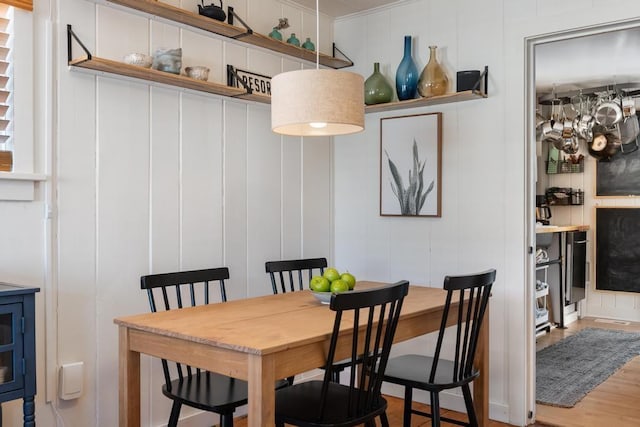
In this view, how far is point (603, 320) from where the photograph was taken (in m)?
6.28

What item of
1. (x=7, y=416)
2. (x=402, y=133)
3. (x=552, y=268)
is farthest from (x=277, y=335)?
(x=552, y=268)

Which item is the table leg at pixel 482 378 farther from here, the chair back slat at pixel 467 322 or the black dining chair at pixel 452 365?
the chair back slat at pixel 467 322

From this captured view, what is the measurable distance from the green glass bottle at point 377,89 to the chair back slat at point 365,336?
172cm

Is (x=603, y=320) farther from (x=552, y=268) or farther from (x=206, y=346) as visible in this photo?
(x=206, y=346)

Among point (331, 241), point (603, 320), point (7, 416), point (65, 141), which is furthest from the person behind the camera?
point (603, 320)

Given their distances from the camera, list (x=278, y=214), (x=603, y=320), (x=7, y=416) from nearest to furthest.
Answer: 1. (x=7, y=416)
2. (x=278, y=214)
3. (x=603, y=320)

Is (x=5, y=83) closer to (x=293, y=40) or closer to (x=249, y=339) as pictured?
(x=249, y=339)

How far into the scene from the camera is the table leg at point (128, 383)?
2188 millimetres

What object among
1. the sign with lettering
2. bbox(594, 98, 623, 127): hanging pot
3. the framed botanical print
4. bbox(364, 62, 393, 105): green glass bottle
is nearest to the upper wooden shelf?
the sign with lettering

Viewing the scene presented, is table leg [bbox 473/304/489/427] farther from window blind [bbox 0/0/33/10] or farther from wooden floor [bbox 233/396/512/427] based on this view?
window blind [bbox 0/0/33/10]

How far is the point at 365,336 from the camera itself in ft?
6.91

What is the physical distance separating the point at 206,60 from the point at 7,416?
1.91 meters

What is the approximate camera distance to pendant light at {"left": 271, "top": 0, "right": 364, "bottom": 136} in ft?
7.16

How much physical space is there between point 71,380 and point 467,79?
249cm
